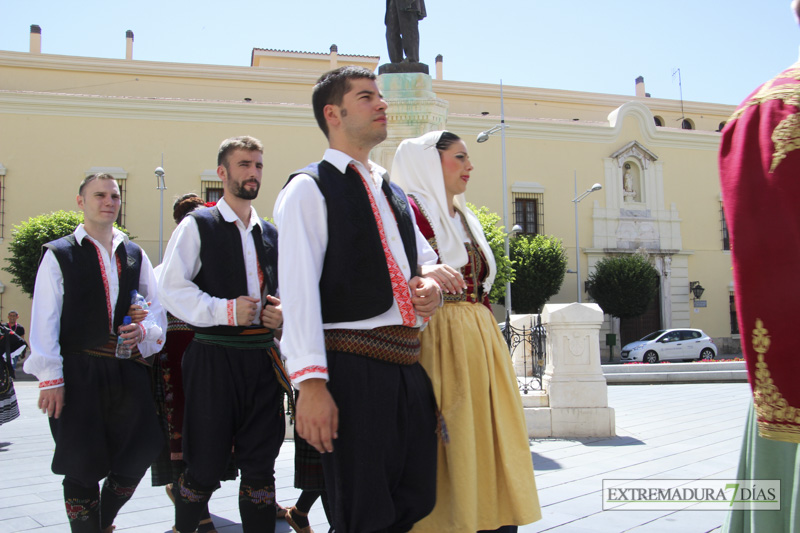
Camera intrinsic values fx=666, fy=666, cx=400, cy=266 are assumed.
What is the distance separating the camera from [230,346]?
3205 millimetres

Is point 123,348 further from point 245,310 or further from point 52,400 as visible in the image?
point 245,310

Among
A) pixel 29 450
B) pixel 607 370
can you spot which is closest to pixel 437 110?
pixel 29 450

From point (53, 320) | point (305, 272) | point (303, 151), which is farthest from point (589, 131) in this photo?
point (305, 272)

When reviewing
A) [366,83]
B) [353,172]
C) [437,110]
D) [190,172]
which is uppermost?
[190,172]

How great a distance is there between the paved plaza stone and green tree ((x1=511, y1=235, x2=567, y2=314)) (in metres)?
16.5

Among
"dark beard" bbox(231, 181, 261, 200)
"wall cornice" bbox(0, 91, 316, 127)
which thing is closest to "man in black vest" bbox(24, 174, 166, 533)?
"dark beard" bbox(231, 181, 261, 200)

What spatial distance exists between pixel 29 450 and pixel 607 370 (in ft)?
38.2

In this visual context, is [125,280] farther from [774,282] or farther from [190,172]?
[190,172]

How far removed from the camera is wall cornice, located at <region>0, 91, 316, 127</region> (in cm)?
2367

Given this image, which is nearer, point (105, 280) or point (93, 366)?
point (93, 366)

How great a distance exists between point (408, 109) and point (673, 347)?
63.4ft

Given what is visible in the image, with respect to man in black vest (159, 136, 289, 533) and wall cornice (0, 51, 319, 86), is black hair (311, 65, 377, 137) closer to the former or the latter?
man in black vest (159, 136, 289, 533)

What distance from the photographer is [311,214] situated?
2.25 meters

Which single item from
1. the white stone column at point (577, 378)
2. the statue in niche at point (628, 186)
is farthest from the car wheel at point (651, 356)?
the white stone column at point (577, 378)
